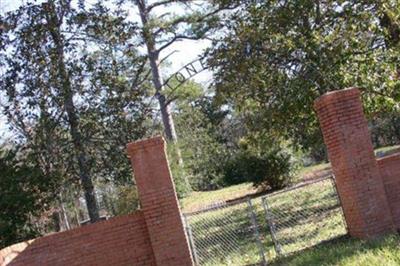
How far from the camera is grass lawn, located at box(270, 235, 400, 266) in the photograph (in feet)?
24.6

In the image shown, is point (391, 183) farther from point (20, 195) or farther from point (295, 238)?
point (20, 195)

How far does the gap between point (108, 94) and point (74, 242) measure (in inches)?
270

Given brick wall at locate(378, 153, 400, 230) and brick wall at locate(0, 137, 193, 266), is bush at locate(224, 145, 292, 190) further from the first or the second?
brick wall at locate(0, 137, 193, 266)

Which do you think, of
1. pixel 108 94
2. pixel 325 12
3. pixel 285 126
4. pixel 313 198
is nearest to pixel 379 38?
pixel 325 12

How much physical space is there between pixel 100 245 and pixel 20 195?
18.6ft

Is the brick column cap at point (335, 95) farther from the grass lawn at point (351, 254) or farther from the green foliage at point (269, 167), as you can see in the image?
the green foliage at point (269, 167)

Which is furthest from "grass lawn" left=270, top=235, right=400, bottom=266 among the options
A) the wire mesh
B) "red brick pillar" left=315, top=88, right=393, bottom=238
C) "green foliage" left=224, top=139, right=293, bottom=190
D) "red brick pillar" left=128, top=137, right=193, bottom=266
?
"green foliage" left=224, top=139, right=293, bottom=190

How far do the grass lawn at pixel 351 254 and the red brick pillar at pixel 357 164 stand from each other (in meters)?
0.43

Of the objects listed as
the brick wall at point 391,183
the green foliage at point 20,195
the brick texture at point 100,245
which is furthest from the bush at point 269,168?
the brick texture at point 100,245

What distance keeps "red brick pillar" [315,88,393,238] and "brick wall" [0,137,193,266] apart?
2807 millimetres

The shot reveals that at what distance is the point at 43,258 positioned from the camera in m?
8.71

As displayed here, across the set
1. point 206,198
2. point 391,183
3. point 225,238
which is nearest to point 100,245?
point 391,183

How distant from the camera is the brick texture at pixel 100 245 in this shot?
8.75 m

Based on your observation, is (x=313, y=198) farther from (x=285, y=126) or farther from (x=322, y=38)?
(x=322, y=38)
